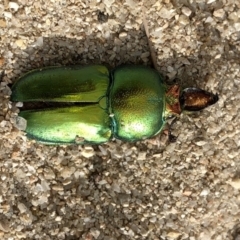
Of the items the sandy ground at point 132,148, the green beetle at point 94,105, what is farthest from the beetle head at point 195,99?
the sandy ground at point 132,148

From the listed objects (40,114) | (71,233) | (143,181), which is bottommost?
(71,233)

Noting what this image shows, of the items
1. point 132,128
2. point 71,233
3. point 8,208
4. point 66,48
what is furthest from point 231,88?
point 8,208

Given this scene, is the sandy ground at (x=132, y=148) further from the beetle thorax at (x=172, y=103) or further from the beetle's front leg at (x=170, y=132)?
the beetle thorax at (x=172, y=103)

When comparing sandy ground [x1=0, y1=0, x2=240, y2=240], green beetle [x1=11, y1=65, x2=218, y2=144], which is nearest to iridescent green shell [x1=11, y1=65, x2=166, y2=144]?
green beetle [x1=11, y1=65, x2=218, y2=144]

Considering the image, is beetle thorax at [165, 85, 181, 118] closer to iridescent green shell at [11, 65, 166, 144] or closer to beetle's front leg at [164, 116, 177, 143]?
iridescent green shell at [11, 65, 166, 144]

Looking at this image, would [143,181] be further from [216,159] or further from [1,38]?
[1,38]

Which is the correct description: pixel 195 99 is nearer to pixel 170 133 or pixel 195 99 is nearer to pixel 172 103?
pixel 172 103
